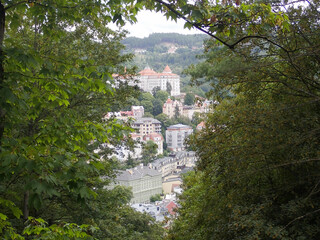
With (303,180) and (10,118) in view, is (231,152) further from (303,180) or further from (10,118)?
(10,118)

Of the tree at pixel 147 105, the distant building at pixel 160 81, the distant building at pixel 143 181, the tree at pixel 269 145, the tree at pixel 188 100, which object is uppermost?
the distant building at pixel 160 81

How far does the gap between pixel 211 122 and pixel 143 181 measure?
5926cm

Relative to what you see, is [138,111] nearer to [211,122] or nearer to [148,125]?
[148,125]

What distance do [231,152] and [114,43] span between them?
19.4 feet

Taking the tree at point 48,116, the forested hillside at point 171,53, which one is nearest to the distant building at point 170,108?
the forested hillside at point 171,53

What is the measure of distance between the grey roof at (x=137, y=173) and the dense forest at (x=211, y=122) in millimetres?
51672

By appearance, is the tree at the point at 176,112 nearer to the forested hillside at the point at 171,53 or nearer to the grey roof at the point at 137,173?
the grey roof at the point at 137,173

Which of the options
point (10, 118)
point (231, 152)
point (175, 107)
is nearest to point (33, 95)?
point (10, 118)

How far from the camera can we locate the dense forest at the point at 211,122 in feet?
9.05

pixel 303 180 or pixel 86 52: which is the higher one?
pixel 86 52

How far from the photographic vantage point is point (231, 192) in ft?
17.0

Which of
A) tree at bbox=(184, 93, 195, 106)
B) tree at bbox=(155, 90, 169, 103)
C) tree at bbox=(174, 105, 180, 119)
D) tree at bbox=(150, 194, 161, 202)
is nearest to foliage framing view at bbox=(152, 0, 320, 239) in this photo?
tree at bbox=(150, 194, 161, 202)

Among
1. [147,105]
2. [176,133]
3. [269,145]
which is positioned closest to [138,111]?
[147,105]

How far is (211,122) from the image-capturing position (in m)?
6.23
